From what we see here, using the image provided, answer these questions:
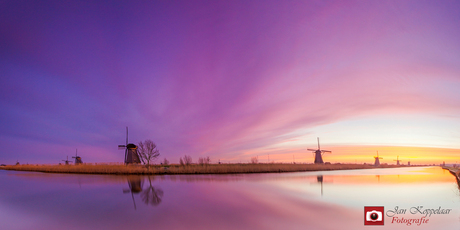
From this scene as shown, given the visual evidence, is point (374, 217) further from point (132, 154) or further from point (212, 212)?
point (132, 154)

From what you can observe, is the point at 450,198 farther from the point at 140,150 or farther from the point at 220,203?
the point at 140,150

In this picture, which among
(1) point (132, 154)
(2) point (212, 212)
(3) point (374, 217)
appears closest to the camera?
(3) point (374, 217)

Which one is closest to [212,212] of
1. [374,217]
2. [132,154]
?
[374,217]

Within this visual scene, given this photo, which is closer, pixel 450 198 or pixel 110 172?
pixel 450 198

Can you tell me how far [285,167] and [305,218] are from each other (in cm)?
3024

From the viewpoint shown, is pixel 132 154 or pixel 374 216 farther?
pixel 132 154

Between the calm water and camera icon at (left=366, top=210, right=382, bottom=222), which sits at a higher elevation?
camera icon at (left=366, top=210, right=382, bottom=222)

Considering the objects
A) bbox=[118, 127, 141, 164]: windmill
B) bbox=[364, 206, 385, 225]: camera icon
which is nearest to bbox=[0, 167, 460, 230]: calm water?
bbox=[364, 206, 385, 225]: camera icon

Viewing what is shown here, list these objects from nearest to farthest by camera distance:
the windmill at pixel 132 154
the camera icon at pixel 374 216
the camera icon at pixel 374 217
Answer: the camera icon at pixel 374 217 < the camera icon at pixel 374 216 < the windmill at pixel 132 154

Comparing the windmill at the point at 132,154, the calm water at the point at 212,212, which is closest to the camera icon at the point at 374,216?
the calm water at the point at 212,212

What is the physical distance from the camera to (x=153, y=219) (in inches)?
340

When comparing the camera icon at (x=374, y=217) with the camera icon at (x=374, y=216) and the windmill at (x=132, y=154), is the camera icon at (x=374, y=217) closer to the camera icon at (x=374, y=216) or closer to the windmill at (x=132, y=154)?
the camera icon at (x=374, y=216)

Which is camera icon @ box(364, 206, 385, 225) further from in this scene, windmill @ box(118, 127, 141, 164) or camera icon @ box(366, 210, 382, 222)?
windmill @ box(118, 127, 141, 164)

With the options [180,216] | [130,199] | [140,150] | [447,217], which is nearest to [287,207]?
[180,216]
